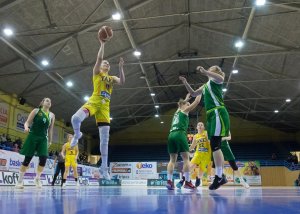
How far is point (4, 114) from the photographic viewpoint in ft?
65.9

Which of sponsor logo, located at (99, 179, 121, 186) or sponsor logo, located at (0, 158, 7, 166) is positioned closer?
sponsor logo, located at (0, 158, 7, 166)

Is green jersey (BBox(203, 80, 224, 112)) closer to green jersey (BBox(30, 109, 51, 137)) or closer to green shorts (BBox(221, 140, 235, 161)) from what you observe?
green shorts (BBox(221, 140, 235, 161))

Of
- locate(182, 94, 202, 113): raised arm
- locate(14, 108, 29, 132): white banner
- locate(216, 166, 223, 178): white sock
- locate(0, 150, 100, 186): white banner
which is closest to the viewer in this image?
locate(216, 166, 223, 178): white sock

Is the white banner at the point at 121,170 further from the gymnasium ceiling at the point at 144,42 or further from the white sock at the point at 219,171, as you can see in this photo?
the white sock at the point at 219,171

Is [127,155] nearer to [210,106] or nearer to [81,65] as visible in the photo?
[81,65]

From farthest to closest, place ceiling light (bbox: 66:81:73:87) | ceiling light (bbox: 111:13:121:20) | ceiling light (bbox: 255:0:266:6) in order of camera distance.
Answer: ceiling light (bbox: 66:81:73:87), ceiling light (bbox: 111:13:121:20), ceiling light (bbox: 255:0:266:6)

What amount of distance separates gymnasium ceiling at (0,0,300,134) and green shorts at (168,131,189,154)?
7.25 metres

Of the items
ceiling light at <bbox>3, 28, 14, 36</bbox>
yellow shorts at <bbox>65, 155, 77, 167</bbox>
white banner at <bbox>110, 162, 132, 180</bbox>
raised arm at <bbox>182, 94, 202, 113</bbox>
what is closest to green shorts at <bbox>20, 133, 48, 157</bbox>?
raised arm at <bbox>182, 94, 202, 113</bbox>

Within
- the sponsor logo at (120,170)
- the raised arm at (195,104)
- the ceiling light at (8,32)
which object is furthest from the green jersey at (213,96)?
the sponsor logo at (120,170)

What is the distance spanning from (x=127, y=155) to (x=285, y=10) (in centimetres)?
2534

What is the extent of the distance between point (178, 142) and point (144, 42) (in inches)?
443

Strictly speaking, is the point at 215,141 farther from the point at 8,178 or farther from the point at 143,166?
the point at 143,166

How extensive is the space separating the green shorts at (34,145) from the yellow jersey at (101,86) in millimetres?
2466

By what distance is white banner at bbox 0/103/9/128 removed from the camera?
19750 millimetres
